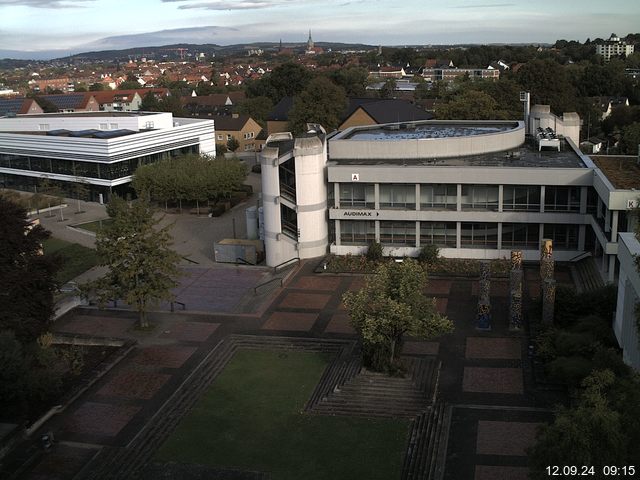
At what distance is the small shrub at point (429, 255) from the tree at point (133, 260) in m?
14.5

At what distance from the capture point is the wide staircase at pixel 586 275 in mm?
34328

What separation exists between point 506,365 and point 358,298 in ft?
21.4

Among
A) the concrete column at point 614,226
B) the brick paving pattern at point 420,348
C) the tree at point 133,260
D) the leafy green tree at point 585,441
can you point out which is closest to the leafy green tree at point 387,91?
the concrete column at point 614,226

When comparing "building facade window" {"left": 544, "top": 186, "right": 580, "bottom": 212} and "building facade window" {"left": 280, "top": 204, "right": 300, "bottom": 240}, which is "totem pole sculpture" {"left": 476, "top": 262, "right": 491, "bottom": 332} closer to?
"building facade window" {"left": 544, "top": 186, "right": 580, "bottom": 212}

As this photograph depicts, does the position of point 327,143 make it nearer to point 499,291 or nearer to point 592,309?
point 499,291

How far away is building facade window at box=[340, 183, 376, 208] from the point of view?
41.1 metres

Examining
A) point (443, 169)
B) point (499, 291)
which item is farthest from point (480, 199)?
point (499, 291)

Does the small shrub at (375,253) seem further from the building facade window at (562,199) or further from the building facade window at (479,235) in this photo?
the building facade window at (562,199)

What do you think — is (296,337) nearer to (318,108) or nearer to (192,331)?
(192,331)

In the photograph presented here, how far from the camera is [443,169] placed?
39.2 meters

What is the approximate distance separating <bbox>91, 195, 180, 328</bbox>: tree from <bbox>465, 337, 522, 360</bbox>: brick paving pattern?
43.1 feet

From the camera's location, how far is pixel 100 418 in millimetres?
24516

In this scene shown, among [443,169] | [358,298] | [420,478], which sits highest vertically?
[443,169]

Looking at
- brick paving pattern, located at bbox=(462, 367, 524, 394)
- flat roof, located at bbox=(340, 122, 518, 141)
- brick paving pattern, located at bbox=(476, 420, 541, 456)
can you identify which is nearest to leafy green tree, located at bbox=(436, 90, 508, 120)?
flat roof, located at bbox=(340, 122, 518, 141)
